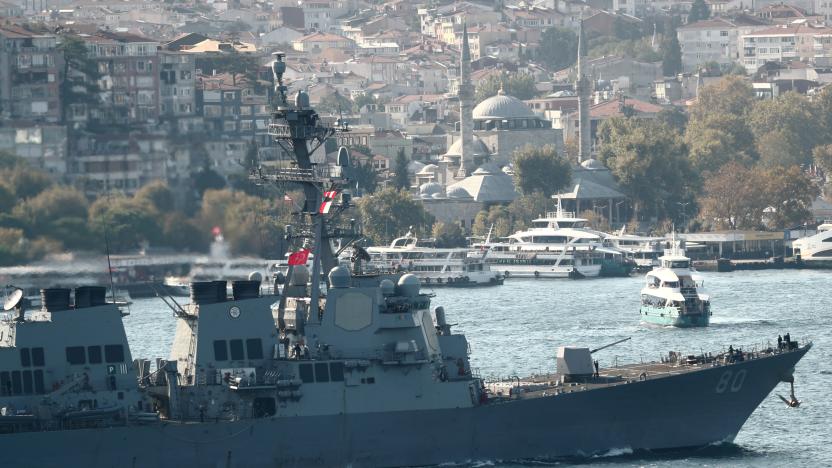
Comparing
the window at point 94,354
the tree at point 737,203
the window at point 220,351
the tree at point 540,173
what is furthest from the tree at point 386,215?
the window at point 94,354

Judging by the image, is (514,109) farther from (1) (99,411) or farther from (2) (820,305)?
(1) (99,411)

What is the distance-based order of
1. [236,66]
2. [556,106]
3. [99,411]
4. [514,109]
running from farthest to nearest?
1. [556,106]
2. [514,109]
3. [236,66]
4. [99,411]

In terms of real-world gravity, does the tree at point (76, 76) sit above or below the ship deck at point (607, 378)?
above

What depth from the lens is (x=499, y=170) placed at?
6048 inches

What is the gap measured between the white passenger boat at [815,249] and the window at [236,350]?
79.1 meters

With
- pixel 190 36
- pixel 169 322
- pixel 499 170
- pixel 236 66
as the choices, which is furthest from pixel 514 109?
→ pixel 169 322

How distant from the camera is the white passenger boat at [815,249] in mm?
124438

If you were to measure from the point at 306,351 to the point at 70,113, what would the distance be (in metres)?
59.7

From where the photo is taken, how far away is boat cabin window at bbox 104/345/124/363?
48156 millimetres

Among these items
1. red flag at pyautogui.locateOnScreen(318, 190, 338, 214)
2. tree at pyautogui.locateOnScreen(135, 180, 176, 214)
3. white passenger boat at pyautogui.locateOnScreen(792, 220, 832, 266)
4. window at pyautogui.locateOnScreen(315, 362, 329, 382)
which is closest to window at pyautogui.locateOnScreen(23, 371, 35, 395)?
window at pyautogui.locateOnScreen(315, 362, 329, 382)

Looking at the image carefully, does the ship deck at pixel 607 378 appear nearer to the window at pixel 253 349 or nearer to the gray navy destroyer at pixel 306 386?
the gray navy destroyer at pixel 306 386

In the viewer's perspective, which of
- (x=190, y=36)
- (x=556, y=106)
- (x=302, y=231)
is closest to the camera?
(x=302, y=231)

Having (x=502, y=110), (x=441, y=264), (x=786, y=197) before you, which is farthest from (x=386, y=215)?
(x=502, y=110)

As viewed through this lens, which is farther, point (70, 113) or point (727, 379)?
point (70, 113)
